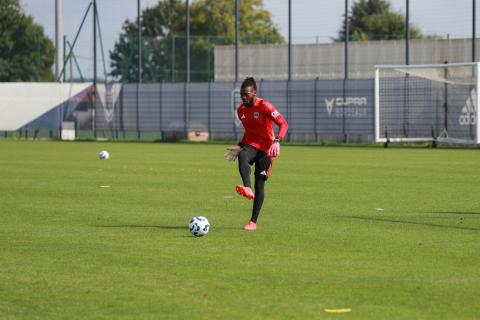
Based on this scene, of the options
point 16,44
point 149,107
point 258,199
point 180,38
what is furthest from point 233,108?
point 16,44

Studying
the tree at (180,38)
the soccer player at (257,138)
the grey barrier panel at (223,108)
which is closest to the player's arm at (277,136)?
the soccer player at (257,138)

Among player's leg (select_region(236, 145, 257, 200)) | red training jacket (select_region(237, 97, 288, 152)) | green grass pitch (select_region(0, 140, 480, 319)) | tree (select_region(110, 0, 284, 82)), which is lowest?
green grass pitch (select_region(0, 140, 480, 319))

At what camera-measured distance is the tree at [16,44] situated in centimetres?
9394

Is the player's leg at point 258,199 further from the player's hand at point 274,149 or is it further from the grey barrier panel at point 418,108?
the grey barrier panel at point 418,108

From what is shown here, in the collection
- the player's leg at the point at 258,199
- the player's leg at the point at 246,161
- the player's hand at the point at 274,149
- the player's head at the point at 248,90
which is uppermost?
the player's head at the point at 248,90

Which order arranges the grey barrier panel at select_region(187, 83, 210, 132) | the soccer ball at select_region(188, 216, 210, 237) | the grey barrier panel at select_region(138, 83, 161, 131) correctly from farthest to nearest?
the grey barrier panel at select_region(138, 83, 161, 131) < the grey barrier panel at select_region(187, 83, 210, 132) < the soccer ball at select_region(188, 216, 210, 237)

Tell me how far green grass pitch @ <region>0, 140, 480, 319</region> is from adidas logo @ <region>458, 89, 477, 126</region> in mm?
19764

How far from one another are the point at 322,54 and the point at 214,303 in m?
63.0

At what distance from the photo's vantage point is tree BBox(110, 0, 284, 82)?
2557 inches

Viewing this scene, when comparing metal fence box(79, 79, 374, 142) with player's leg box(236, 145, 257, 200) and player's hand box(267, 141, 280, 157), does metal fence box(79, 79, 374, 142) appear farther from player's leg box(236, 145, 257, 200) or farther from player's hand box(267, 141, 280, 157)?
player's hand box(267, 141, 280, 157)

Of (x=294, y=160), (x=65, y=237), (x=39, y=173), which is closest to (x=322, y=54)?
(x=294, y=160)

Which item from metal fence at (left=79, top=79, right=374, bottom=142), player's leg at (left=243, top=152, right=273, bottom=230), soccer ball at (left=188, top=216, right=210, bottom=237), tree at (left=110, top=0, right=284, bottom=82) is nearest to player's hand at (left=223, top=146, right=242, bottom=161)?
player's leg at (left=243, top=152, right=273, bottom=230)

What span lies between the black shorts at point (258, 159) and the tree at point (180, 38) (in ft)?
159

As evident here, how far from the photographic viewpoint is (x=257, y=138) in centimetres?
1484
